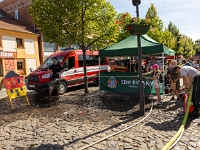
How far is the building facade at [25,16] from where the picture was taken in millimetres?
22727

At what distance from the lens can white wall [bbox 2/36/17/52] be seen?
18430 mm

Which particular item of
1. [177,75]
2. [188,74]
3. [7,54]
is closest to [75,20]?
[177,75]

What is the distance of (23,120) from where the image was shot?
18.7 ft

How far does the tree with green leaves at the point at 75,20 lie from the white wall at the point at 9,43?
36.2 ft

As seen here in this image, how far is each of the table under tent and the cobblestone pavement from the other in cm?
127

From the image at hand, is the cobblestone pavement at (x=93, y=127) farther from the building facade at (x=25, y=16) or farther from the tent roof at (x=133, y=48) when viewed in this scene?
the building facade at (x=25, y=16)

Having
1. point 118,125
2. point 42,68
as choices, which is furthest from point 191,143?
point 42,68

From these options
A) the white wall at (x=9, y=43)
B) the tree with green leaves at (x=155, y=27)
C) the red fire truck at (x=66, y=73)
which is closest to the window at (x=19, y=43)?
the white wall at (x=9, y=43)

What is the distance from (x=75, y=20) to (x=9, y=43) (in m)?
12.8

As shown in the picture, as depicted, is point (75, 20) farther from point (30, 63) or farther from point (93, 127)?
point (30, 63)

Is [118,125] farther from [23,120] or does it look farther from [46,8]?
[46,8]

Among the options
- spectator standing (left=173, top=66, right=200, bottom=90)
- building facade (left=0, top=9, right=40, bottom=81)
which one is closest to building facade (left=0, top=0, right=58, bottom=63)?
building facade (left=0, top=9, right=40, bottom=81)

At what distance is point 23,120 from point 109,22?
6190mm

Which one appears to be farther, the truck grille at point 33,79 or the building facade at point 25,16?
the building facade at point 25,16
